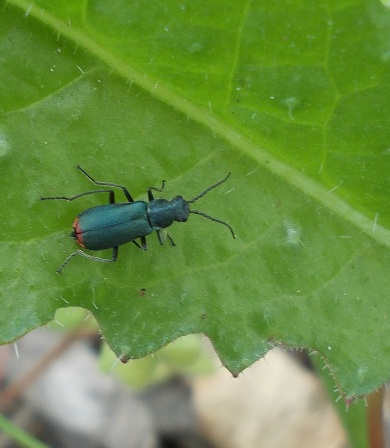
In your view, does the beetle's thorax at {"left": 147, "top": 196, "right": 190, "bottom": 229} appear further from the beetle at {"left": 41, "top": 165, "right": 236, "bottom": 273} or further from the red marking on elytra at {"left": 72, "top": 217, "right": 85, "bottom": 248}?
the red marking on elytra at {"left": 72, "top": 217, "right": 85, "bottom": 248}

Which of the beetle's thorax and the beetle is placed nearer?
the beetle

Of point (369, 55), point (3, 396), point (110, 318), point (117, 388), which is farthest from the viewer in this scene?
point (117, 388)

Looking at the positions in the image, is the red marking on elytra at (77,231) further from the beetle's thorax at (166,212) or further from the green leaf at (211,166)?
the beetle's thorax at (166,212)

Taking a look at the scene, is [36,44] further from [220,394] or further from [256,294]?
[220,394]

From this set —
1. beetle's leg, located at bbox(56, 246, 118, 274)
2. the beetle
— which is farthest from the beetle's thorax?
beetle's leg, located at bbox(56, 246, 118, 274)

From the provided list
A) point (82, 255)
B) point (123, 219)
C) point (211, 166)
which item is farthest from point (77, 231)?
point (211, 166)

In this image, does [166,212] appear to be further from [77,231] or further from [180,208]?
[77,231]

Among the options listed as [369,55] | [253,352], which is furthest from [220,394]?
[369,55]
